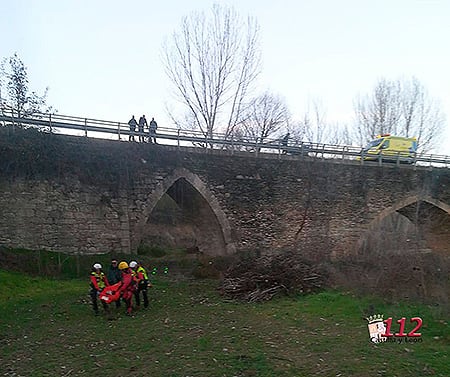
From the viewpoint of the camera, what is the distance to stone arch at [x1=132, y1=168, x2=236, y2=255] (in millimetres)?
15352

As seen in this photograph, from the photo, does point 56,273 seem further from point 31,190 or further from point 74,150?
point 74,150

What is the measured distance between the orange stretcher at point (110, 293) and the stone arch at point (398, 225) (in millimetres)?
11404

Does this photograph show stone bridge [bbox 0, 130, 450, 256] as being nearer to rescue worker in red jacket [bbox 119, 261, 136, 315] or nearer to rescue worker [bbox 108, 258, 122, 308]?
rescue worker [bbox 108, 258, 122, 308]

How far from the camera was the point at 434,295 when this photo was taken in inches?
371

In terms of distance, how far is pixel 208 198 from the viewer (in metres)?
16.8

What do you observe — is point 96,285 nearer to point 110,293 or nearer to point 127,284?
point 110,293

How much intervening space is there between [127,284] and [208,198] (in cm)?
776

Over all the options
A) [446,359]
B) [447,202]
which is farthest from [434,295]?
[447,202]

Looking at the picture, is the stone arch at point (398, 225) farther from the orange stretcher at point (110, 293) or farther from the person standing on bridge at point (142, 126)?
the orange stretcher at point (110, 293)

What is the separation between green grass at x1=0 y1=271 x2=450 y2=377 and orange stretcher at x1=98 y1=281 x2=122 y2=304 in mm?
348

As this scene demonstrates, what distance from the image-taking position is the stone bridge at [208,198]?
13.8 meters

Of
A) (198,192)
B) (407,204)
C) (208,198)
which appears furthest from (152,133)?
(407,204)

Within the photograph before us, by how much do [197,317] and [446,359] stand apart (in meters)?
4.78

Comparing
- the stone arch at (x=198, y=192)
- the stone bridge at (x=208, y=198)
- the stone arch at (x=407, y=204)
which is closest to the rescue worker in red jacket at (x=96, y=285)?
the stone bridge at (x=208, y=198)
